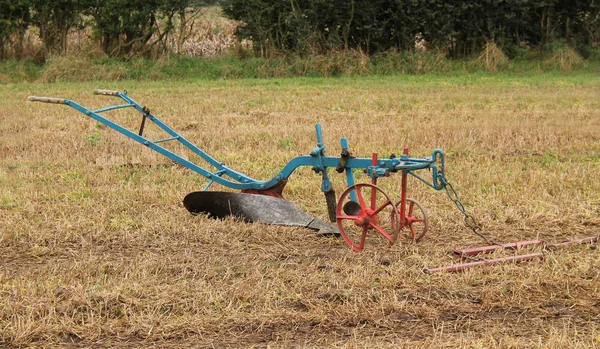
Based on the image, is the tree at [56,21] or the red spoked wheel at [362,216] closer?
the red spoked wheel at [362,216]

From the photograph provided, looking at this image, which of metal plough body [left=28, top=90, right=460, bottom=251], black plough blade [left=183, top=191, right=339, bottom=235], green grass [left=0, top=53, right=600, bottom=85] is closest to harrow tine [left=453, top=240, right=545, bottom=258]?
metal plough body [left=28, top=90, right=460, bottom=251]

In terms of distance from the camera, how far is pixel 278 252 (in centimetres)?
587

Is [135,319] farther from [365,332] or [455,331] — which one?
[455,331]

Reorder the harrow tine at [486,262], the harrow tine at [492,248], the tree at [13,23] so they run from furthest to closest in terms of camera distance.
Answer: the tree at [13,23], the harrow tine at [492,248], the harrow tine at [486,262]

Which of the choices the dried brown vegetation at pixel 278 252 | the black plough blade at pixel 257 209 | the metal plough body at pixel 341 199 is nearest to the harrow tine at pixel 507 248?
the dried brown vegetation at pixel 278 252

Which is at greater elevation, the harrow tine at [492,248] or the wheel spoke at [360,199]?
the wheel spoke at [360,199]

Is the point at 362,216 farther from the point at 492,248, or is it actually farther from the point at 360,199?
the point at 492,248

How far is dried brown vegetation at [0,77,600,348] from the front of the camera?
4.38 m

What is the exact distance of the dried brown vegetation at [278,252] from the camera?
14.4ft

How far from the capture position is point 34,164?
916cm

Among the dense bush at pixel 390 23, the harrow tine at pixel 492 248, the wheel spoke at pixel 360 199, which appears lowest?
the harrow tine at pixel 492 248

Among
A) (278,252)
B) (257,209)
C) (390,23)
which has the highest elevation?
(390,23)

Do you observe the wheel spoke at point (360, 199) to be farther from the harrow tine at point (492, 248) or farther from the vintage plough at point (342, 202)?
the harrow tine at point (492, 248)

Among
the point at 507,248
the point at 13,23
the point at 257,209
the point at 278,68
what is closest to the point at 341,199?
the point at 257,209
